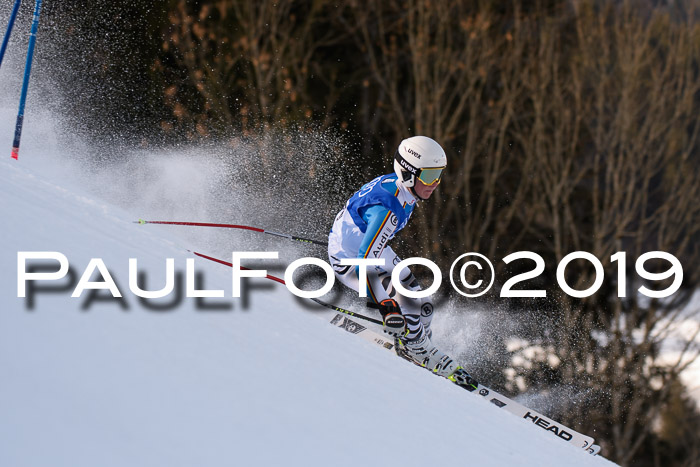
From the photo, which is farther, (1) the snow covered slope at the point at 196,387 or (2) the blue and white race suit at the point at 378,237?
(2) the blue and white race suit at the point at 378,237

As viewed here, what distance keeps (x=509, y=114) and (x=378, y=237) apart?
11151 mm

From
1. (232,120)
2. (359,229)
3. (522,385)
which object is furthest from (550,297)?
(359,229)

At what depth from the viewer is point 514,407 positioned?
5816 mm

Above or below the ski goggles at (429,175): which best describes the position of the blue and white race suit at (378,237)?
below

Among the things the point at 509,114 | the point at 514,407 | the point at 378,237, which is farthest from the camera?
the point at 509,114

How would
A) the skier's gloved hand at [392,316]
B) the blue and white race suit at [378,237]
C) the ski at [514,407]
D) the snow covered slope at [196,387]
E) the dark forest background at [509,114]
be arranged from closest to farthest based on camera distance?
the snow covered slope at [196,387] → the blue and white race suit at [378,237] → the skier's gloved hand at [392,316] → the ski at [514,407] → the dark forest background at [509,114]

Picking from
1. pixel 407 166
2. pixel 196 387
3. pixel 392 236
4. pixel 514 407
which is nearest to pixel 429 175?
pixel 407 166

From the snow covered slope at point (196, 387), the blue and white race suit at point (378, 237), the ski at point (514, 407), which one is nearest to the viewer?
the snow covered slope at point (196, 387)

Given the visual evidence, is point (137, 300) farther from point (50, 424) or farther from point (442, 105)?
point (442, 105)

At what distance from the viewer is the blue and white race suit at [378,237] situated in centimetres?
504

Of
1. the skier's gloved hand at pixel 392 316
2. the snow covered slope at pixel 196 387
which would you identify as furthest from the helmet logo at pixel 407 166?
the snow covered slope at pixel 196 387

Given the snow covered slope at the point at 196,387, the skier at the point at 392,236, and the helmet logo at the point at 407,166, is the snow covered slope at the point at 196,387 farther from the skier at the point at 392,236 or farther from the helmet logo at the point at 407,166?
the helmet logo at the point at 407,166

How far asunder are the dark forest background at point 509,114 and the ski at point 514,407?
8.84m

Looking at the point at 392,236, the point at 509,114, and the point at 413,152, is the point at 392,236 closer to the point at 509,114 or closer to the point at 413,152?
the point at 413,152
